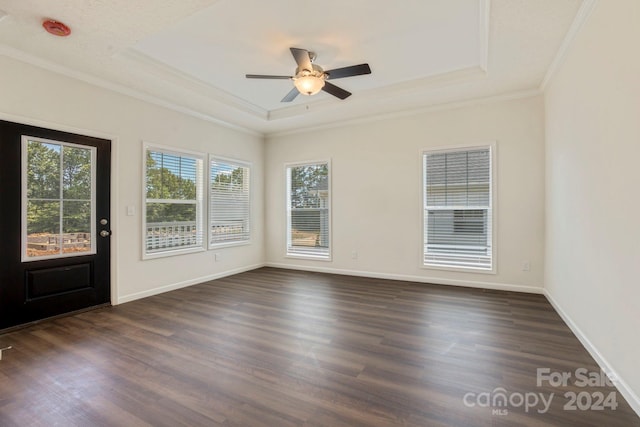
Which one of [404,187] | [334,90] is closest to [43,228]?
[334,90]

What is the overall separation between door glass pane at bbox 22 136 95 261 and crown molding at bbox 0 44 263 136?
0.78 metres

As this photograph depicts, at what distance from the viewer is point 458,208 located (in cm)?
467

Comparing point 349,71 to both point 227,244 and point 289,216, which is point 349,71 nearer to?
point 289,216

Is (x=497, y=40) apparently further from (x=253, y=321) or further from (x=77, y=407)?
(x=77, y=407)

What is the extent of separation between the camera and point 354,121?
212 inches

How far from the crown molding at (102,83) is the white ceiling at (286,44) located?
0.01 meters

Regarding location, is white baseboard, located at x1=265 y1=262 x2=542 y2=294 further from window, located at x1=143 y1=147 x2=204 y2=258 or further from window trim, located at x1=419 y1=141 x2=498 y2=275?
window, located at x1=143 y1=147 x2=204 y2=258

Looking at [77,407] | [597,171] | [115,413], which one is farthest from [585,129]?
[77,407]

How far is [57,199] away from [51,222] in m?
0.26

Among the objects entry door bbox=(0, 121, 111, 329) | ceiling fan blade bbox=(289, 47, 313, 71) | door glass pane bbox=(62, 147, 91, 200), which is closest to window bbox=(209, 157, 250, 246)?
entry door bbox=(0, 121, 111, 329)

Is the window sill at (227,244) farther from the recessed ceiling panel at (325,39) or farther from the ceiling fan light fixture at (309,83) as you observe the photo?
the ceiling fan light fixture at (309,83)

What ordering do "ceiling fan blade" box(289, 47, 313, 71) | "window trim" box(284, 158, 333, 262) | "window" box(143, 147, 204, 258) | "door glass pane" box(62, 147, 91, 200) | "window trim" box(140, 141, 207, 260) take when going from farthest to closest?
"window trim" box(284, 158, 333, 262)
"window" box(143, 147, 204, 258)
"window trim" box(140, 141, 207, 260)
"door glass pane" box(62, 147, 91, 200)
"ceiling fan blade" box(289, 47, 313, 71)

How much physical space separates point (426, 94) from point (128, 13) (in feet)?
11.5

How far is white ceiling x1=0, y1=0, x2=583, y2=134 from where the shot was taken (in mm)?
2550
